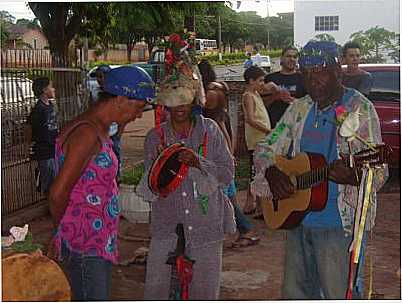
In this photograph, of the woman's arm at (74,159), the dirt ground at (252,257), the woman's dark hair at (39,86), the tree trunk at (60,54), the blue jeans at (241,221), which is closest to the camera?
the woman's arm at (74,159)

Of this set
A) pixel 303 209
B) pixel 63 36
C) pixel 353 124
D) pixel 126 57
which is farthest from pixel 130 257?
pixel 63 36

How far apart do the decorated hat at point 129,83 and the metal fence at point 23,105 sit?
1.80 m

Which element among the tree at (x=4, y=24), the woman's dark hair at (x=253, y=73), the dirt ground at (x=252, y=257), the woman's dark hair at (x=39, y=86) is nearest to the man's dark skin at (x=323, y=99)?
the dirt ground at (x=252, y=257)

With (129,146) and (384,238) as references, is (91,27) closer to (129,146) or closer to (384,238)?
(129,146)

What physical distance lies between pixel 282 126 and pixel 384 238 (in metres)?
1.53

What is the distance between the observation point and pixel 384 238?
4633mm

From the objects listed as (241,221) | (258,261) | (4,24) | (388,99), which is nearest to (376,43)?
(388,99)

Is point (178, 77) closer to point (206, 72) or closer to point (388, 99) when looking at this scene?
point (206, 72)

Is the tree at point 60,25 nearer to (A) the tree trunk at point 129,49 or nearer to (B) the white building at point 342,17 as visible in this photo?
(A) the tree trunk at point 129,49

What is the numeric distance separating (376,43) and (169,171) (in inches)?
48.5

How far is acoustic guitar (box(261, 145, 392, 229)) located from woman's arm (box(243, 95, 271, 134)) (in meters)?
0.64

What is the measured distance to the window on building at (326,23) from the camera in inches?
137

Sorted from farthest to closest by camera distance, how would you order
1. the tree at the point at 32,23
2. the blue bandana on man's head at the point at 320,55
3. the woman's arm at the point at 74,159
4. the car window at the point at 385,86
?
the tree at the point at 32,23, the car window at the point at 385,86, the blue bandana on man's head at the point at 320,55, the woman's arm at the point at 74,159

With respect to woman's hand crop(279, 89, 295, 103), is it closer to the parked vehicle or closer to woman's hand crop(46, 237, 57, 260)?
the parked vehicle
